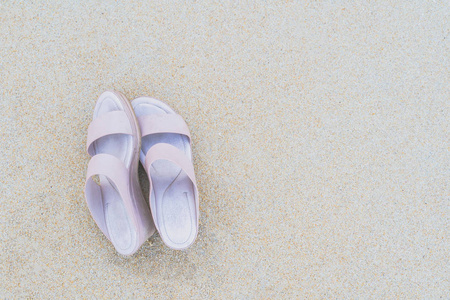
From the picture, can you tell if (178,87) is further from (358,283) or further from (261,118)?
(358,283)

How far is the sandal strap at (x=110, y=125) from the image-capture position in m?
0.83

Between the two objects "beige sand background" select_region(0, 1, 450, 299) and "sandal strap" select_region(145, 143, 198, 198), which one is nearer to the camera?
Answer: "sandal strap" select_region(145, 143, 198, 198)

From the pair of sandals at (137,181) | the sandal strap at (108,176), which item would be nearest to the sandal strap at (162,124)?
the pair of sandals at (137,181)

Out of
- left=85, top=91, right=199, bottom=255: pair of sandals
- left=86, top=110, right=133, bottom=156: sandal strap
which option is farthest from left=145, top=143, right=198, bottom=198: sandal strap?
left=86, top=110, right=133, bottom=156: sandal strap

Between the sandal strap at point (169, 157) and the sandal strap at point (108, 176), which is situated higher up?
the sandal strap at point (169, 157)

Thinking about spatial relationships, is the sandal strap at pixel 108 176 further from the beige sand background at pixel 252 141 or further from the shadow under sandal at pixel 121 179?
the beige sand background at pixel 252 141

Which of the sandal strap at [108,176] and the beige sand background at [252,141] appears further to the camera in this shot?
the beige sand background at [252,141]

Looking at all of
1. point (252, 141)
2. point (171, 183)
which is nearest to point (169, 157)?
point (171, 183)

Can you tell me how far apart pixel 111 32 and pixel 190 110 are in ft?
1.09

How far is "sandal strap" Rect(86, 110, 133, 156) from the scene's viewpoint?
0.83 meters

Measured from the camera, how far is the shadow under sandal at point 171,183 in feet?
2.70

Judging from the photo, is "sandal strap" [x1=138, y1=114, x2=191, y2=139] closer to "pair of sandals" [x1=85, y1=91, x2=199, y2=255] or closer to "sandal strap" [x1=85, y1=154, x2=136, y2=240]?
"pair of sandals" [x1=85, y1=91, x2=199, y2=255]

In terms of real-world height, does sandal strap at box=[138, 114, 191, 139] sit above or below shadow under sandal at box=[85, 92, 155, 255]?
→ above

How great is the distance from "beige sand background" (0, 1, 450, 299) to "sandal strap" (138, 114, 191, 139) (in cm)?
7
